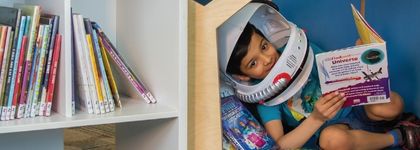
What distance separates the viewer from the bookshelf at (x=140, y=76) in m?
0.93

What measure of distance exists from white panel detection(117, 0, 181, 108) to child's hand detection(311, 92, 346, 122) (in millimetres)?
377

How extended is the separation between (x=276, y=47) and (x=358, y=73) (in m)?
0.25

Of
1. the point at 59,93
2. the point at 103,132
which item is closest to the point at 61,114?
the point at 59,93

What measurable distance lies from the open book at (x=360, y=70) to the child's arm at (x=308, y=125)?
2 cm

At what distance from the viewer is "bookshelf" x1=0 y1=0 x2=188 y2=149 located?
3.04 ft

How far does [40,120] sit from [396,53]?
3.09 feet

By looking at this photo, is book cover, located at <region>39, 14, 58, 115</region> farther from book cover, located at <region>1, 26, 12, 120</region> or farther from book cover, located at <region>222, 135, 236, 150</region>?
book cover, located at <region>222, 135, 236, 150</region>

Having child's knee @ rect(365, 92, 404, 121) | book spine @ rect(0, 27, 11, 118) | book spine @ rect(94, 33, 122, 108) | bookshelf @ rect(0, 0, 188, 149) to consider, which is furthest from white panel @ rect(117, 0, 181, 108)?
child's knee @ rect(365, 92, 404, 121)

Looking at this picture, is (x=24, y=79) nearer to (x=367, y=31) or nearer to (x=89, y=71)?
(x=89, y=71)

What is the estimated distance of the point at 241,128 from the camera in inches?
46.8

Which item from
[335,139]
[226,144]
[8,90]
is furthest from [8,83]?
[335,139]

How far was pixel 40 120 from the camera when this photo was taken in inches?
35.5

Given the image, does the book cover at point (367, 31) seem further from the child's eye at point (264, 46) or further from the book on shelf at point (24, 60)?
the book on shelf at point (24, 60)

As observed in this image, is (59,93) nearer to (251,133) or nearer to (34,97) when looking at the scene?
(34,97)
